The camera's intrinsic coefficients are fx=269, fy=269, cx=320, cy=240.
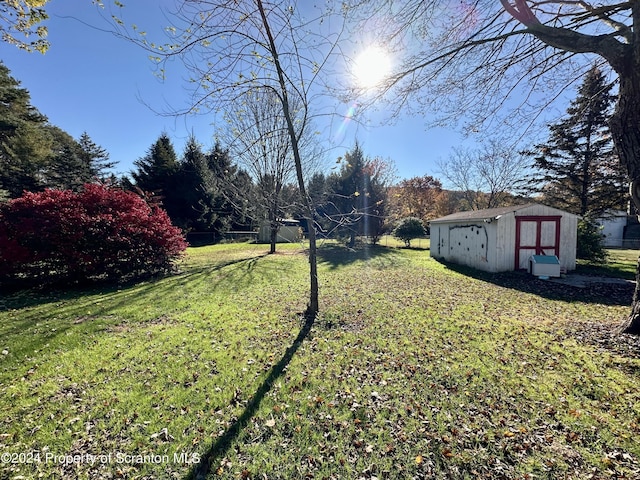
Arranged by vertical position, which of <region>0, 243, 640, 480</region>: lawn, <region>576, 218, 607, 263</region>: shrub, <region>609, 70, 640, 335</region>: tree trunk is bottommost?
<region>0, 243, 640, 480</region>: lawn

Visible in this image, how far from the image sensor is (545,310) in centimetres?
611

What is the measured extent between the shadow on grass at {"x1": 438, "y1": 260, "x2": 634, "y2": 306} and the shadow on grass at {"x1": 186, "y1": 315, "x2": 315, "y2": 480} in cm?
750

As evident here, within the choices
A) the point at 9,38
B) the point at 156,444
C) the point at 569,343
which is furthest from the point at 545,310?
the point at 9,38

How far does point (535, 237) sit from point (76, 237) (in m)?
15.3

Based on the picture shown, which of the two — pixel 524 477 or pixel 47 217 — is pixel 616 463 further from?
pixel 47 217

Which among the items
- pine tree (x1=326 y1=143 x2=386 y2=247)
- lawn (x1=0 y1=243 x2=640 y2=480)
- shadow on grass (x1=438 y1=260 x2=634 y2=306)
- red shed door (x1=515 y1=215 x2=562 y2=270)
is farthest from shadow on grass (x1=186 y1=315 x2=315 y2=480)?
pine tree (x1=326 y1=143 x2=386 y2=247)

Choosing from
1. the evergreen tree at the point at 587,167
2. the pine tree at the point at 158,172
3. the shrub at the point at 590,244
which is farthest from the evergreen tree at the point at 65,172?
the evergreen tree at the point at 587,167

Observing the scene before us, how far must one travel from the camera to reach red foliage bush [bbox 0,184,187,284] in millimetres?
7113

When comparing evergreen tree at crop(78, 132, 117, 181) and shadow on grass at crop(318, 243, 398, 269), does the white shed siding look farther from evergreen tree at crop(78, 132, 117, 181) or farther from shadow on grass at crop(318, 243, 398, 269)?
evergreen tree at crop(78, 132, 117, 181)

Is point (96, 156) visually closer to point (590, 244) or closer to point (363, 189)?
point (363, 189)

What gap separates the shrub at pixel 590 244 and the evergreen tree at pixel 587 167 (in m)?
3.17

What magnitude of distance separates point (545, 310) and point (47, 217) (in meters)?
12.6

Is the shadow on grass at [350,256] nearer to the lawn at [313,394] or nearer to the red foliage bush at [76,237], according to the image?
the red foliage bush at [76,237]

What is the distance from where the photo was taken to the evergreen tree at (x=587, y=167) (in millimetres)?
14344
